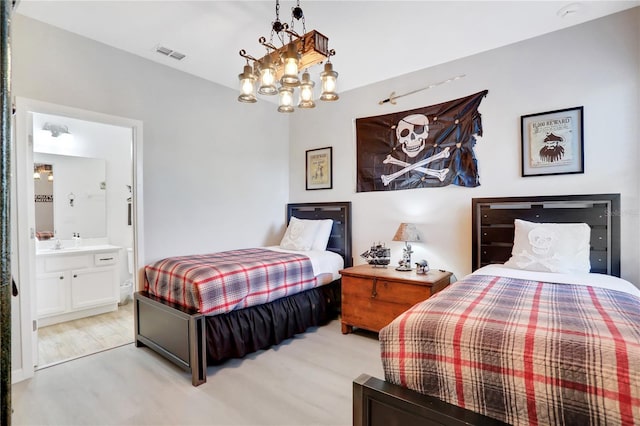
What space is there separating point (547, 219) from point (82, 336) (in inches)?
174

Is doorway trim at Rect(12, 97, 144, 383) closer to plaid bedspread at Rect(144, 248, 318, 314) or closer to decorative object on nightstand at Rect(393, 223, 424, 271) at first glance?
plaid bedspread at Rect(144, 248, 318, 314)

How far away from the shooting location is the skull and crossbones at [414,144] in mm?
3371

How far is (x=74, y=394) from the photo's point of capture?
2.23 m

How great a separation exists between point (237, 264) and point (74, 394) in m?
1.38

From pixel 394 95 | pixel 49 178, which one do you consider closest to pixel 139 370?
pixel 49 178

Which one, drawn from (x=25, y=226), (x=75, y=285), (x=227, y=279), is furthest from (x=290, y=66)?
(x=75, y=285)

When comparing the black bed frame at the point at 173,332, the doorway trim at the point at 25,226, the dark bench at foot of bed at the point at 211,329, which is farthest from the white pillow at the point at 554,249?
the doorway trim at the point at 25,226

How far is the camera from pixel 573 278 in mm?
2199

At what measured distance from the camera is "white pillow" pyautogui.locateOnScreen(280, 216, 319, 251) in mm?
3869

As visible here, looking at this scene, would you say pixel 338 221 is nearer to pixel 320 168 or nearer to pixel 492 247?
pixel 320 168

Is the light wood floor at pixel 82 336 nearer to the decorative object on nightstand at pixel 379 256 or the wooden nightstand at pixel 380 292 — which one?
the wooden nightstand at pixel 380 292

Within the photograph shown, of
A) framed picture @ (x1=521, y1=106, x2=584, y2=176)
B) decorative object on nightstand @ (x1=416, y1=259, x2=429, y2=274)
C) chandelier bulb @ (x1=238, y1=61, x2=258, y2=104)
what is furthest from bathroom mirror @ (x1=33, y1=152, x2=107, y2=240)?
framed picture @ (x1=521, y1=106, x2=584, y2=176)

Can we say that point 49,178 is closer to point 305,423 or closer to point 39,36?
point 39,36

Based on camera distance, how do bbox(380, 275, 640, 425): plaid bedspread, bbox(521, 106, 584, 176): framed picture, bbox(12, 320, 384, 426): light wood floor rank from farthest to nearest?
bbox(521, 106, 584, 176): framed picture, bbox(12, 320, 384, 426): light wood floor, bbox(380, 275, 640, 425): plaid bedspread
